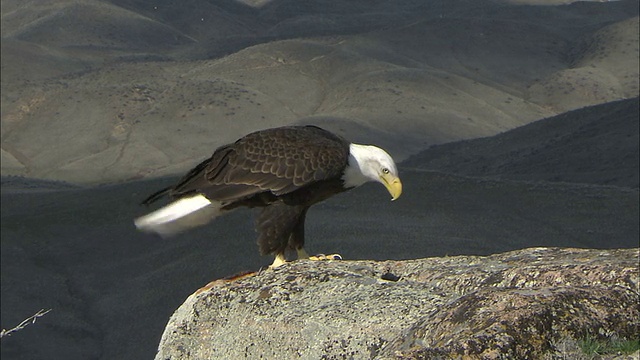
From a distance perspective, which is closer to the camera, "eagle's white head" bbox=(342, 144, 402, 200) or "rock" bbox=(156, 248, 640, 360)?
"rock" bbox=(156, 248, 640, 360)

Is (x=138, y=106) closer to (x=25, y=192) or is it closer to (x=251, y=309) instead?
(x=25, y=192)

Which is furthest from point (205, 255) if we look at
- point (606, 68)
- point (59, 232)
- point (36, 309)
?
point (606, 68)

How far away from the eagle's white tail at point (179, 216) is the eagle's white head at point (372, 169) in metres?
0.90

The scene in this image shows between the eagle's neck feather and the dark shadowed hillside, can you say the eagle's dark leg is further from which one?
the dark shadowed hillside

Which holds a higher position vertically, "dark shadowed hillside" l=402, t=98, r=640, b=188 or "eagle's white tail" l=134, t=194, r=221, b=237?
"eagle's white tail" l=134, t=194, r=221, b=237

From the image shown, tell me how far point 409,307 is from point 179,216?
208 centimetres

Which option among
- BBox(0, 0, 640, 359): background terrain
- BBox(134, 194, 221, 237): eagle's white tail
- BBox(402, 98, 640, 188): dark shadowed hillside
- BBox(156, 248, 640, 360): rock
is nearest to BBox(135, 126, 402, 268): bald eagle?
BBox(134, 194, 221, 237): eagle's white tail

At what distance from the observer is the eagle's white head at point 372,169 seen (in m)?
6.88

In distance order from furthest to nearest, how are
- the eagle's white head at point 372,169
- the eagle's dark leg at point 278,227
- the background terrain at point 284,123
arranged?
the background terrain at point 284,123 < the eagle's dark leg at point 278,227 < the eagle's white head at point 372,169

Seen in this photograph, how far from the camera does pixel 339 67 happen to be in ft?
216

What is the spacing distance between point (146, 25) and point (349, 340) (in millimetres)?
95959

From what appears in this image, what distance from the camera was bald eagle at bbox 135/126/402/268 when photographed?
22.7 ft

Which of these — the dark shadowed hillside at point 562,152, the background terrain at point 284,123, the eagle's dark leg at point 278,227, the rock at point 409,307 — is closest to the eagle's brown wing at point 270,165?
the eagle's dark leg at point 278,227

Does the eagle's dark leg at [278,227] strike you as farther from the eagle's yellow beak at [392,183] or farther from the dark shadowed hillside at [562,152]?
the dark shadowed hillside at [562,152]
